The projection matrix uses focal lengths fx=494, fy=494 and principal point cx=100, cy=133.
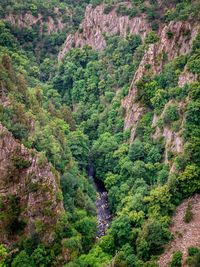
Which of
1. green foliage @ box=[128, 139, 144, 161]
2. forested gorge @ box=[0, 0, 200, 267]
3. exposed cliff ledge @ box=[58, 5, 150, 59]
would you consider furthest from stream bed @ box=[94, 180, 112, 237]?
exposed cliff ledge @ box=[58, 5, 150, 59]

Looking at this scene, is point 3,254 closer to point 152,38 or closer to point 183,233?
point 183,233

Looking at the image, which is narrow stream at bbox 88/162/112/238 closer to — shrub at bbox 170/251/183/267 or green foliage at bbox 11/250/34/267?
A: green foliage at bbox 11/250/34/267

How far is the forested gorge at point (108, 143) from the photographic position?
8019 cm

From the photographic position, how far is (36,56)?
145000 mm

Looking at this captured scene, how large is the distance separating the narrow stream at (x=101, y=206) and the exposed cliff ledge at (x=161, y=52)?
12705 mm

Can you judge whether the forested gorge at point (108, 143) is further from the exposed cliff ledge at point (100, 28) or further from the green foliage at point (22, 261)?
the exposed cliff ledge at point (100, 28)

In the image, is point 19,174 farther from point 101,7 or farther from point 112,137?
point 101,7

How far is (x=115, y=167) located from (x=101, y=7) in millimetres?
55302

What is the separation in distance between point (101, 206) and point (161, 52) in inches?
1404

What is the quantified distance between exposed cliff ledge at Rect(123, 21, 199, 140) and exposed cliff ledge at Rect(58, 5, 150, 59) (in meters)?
16.1

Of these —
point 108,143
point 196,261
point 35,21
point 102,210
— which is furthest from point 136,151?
point 35,21

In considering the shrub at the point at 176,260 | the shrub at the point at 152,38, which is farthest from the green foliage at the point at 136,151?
the shrub at the point at 152,38

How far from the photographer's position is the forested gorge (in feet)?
263

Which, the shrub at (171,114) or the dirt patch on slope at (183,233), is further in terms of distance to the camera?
the shrub at (171,114)
